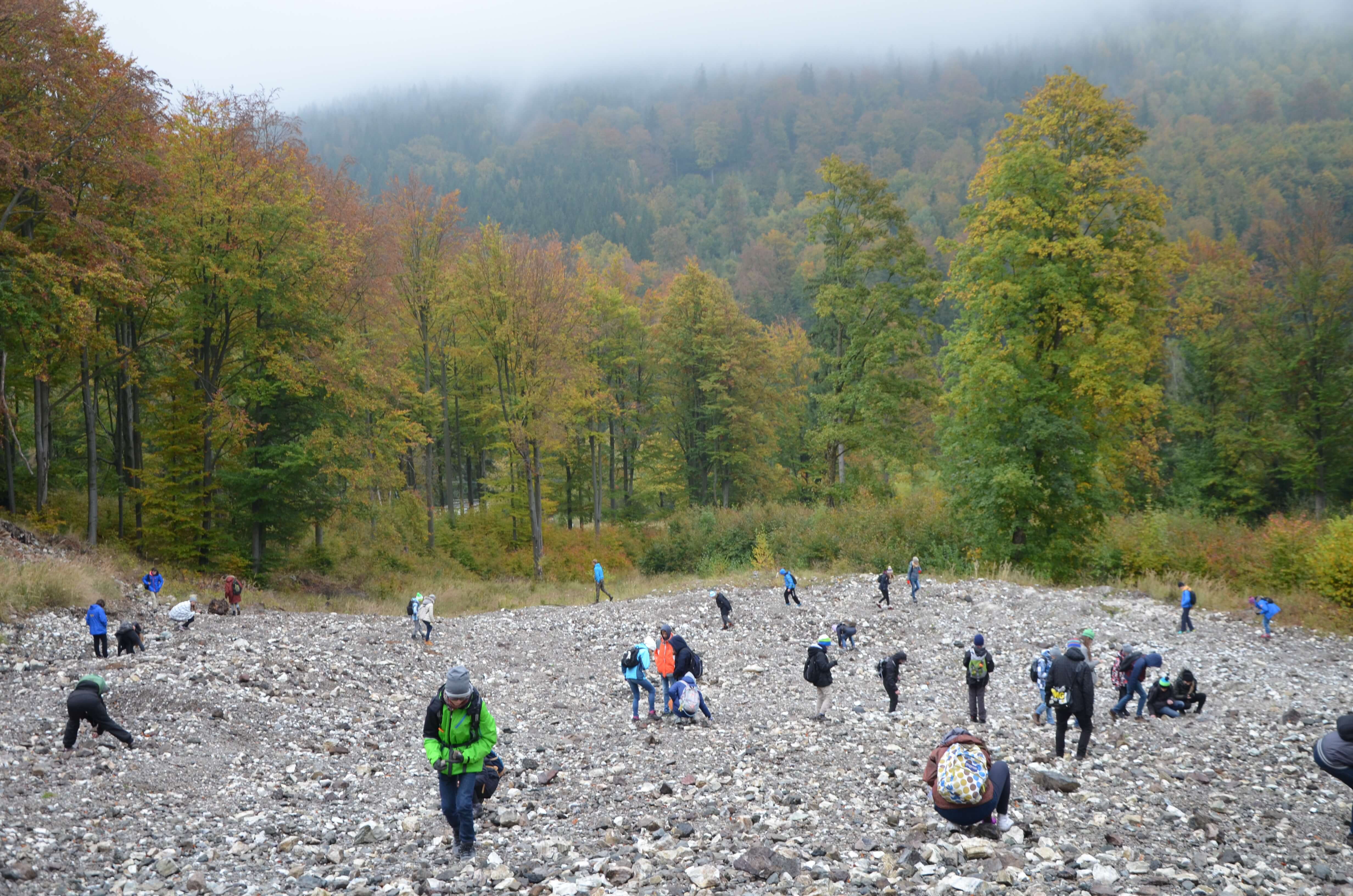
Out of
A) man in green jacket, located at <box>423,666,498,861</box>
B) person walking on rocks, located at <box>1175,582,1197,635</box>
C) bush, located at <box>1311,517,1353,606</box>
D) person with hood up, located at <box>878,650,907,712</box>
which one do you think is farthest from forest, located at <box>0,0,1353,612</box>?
man in green jacket, located at <box>423,666,498,861</box>

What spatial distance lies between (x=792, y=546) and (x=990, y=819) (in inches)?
1039

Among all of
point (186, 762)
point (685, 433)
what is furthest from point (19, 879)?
point (685, 433)

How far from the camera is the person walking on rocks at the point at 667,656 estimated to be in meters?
13.9

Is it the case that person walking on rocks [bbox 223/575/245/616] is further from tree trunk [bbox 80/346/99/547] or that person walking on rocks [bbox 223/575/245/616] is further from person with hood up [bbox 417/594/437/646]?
Answer: tree trunk [bbox 80/346/99/547]

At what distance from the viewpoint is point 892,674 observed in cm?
1400

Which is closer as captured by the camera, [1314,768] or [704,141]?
[1314,768]

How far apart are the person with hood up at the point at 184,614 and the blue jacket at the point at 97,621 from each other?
7.39ft

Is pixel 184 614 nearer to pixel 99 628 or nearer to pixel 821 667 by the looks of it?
pixel 99 628

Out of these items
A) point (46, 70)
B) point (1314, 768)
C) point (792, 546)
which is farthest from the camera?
point (792, 546)

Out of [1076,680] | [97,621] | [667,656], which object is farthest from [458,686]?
[97,621]

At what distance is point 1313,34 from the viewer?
570 ft

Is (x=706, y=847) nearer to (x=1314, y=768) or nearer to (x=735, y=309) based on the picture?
(x=1314, y=768)

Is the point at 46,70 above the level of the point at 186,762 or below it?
above

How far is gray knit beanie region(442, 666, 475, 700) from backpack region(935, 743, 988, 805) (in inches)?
205
